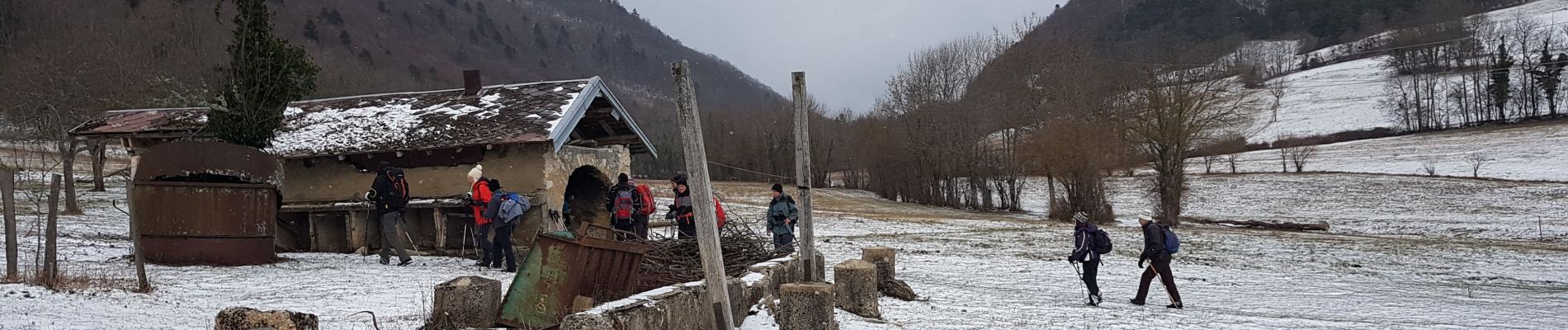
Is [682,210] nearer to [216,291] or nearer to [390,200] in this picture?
[390,200]

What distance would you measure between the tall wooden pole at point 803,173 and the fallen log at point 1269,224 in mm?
25609

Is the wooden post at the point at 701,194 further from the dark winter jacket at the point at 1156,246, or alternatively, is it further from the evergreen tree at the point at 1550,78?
the evergreen tree at the point at 1550,78

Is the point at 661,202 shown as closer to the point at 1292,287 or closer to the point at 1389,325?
the point at 1292,287

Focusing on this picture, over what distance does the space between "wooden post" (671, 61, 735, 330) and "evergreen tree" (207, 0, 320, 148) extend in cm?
936

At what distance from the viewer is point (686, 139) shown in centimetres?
652

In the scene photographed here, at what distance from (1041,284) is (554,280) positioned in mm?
9152

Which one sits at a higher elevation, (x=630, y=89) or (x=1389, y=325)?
(x=630, y=89)

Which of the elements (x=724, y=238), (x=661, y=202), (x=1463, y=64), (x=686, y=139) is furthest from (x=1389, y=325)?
(x=1463, y=64)

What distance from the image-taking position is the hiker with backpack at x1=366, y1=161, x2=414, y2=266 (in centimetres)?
1212

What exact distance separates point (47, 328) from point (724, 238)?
21.9 feet

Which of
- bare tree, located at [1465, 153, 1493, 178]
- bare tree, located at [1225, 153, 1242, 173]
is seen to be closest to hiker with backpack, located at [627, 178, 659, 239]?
bare tree, located at [1465, 153, 1493, 178]

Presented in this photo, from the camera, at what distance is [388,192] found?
12.1m

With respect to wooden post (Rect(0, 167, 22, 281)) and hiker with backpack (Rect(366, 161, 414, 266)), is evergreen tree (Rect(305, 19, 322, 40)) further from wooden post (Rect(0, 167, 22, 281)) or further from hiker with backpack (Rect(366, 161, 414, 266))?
wooden post (Rect(0, 167, 22, 281))

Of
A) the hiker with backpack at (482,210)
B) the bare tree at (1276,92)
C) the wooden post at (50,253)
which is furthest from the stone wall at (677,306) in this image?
the bare tree at (1276,92)
